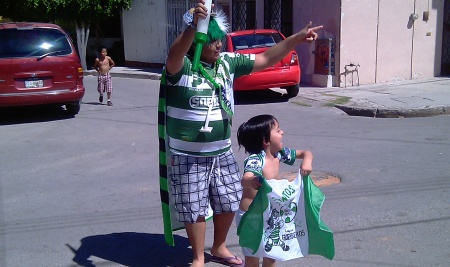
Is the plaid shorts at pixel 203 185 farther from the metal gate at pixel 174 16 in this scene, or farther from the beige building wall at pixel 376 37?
the metal gate at pixel 174 16

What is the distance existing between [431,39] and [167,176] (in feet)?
41.9

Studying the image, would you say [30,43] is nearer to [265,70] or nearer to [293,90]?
[265,70]

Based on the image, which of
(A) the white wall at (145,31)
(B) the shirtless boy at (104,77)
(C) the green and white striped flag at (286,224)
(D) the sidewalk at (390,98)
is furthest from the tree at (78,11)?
(C) the green and white striped flag at (286,224)

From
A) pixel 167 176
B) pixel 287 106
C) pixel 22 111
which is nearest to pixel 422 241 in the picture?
pixel 167 176

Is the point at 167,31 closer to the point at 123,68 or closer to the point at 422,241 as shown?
the point at 123,68

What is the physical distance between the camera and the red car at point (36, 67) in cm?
1018

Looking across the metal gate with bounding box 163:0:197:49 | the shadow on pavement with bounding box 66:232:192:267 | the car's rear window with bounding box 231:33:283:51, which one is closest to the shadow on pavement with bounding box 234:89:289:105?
the car's rear window with bounding box 231:33:283:51

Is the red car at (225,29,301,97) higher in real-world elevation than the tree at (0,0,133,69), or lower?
lower

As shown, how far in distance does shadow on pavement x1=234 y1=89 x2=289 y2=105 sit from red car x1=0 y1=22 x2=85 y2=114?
375 centimetres

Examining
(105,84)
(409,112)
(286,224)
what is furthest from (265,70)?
(286,224)

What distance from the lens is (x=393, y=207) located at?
18.0 feet

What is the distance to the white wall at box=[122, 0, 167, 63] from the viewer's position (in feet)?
67.9

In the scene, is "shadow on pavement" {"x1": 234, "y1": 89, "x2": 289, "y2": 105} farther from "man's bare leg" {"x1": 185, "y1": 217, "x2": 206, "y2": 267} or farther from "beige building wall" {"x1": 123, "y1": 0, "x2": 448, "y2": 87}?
"man's bare leg" {"x1": 185, "y1": 217, "x2": 206, "y2": 267}

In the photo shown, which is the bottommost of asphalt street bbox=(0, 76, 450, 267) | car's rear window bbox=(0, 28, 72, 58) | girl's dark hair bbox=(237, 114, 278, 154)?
asphalt street bbox=(0, 76, 450, 267)
